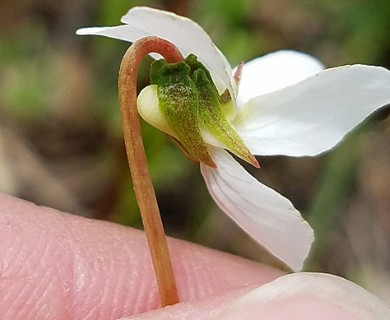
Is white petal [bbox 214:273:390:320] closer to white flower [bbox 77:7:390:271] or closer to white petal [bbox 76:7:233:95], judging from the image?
white flower [bbox 77:7:390:271]

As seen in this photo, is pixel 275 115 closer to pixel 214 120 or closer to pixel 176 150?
pixel 214 120

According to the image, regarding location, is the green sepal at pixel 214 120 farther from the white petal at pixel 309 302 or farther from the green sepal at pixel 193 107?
the white petal at pixel 309 302

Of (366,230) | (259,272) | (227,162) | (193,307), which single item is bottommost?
(366,230)

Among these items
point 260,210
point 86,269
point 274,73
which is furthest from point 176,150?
point 260,210

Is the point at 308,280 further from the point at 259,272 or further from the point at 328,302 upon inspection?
the point at 259,272

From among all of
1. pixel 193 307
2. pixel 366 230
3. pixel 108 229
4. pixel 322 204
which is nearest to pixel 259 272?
pixel 108 229

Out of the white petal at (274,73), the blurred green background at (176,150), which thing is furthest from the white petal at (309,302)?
the blurred green background at (176,150)

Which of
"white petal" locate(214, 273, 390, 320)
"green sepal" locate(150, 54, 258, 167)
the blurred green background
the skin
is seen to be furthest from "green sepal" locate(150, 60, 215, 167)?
the blurred green background
